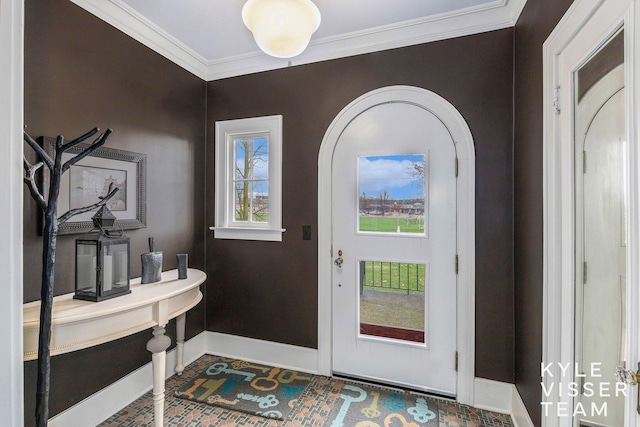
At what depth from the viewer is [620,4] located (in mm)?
958

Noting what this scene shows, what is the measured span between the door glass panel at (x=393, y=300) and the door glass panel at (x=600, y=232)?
3.45ft

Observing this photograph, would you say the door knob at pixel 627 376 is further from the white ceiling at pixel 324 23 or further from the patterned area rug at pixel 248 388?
the white ceiling at pixel 324 23

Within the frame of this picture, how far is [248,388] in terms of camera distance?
232cm

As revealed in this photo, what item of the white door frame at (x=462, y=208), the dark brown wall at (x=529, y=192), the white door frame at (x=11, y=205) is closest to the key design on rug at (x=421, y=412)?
the white door frame at (x=462, y=208)

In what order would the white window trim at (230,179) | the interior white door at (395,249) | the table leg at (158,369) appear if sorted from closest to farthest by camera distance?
1. the table leg at (158,369)
2. the interior white door at (395,249)
3. the white window trim at (230,179)

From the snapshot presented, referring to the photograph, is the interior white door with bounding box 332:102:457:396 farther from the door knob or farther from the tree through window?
the door knob

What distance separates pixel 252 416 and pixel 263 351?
2.22 ft

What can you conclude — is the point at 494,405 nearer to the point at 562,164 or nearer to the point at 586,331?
the point at 586,331

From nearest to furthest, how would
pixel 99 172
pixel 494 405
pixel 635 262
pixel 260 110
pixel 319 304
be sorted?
pixel 635 262, pixel 99 172, pixel 494 405, pixel 319 304, pixel 260 110

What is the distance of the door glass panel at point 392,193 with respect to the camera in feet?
7.43

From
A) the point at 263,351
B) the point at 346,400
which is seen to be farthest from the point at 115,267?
the point at 346,400

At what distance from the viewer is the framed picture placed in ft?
5.86

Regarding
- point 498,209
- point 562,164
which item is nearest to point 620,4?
point 562,164

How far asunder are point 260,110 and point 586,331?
2.53 m
